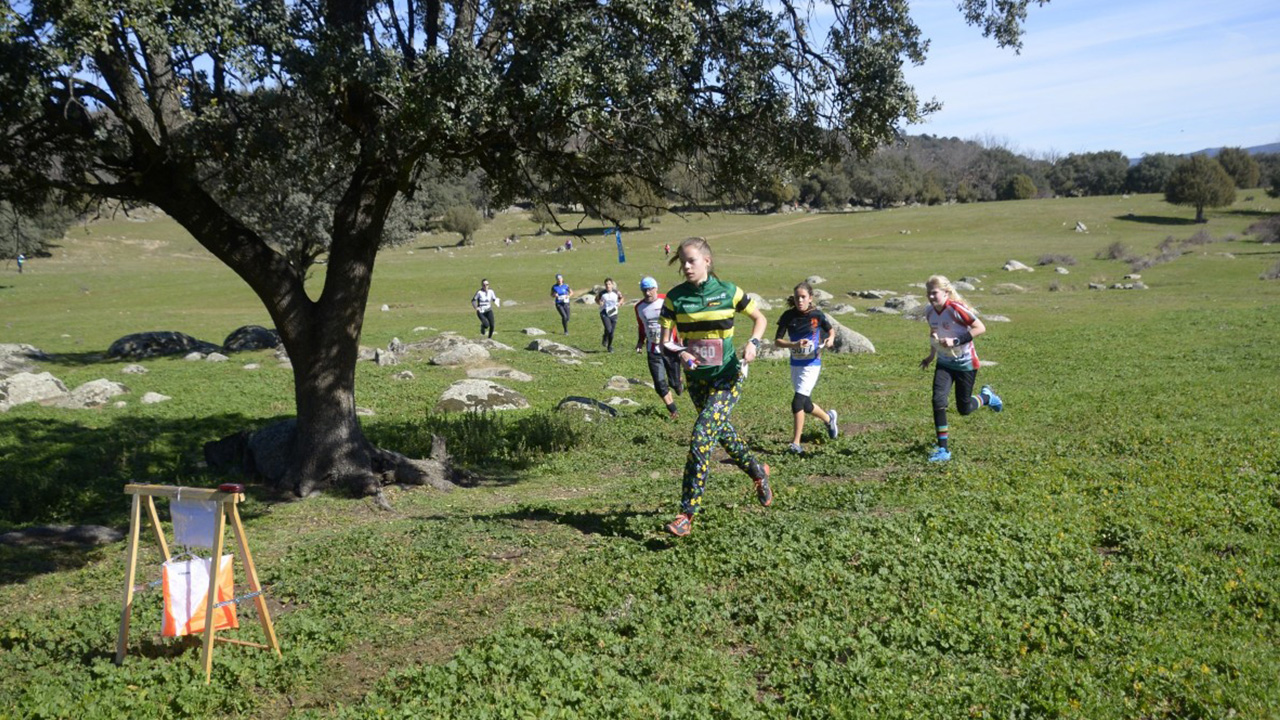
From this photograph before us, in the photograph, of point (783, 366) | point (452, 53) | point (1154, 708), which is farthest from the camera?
point (783, 366)

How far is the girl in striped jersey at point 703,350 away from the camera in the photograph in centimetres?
778

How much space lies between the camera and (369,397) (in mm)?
18938

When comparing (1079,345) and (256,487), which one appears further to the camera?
(1079,345)

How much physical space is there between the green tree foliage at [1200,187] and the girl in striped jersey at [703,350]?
8410cm

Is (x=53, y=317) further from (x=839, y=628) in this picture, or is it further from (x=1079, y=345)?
(x=839, y=628)

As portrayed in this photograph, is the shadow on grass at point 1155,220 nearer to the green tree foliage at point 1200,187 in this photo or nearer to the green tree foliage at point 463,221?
the green tree foliage at point 1200,187

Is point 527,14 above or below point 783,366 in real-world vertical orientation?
above

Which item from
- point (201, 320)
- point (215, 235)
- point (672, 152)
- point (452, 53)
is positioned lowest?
point (201, 320)

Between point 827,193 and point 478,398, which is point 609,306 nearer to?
point 478,398

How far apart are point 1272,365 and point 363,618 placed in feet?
61.8

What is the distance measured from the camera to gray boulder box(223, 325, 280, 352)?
29.1 m

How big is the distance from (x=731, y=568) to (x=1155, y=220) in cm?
8612

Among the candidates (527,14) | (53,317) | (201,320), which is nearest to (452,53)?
(527,14)

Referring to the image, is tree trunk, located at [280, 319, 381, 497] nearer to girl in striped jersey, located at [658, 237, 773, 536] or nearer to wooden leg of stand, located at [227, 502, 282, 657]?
girl in striped jersey, located at [658, 237, 773, 536]
